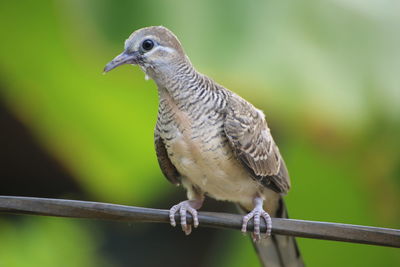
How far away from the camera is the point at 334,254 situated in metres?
4.43

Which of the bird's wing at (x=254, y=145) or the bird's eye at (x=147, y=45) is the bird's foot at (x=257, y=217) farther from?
the bird's eye at (x=147, y=45)

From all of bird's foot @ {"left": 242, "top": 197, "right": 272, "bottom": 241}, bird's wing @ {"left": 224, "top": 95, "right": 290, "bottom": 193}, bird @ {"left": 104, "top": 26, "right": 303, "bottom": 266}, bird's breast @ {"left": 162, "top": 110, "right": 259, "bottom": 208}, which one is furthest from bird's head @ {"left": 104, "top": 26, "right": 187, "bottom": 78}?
bird's foot @ {"left": 242, "top": 197, "right": 272, "bottom": 241}

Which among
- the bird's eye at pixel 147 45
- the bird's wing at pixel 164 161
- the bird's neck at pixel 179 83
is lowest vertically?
the bird's wing at pixel 164 161

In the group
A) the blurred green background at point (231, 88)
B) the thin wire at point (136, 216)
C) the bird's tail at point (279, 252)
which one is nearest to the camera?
the thin wire at point (136, 216)

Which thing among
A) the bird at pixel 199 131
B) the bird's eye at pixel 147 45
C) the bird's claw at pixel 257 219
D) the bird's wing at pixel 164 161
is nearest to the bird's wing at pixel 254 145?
the bird at pixel 199 131

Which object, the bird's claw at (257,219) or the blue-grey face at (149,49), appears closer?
the blue-grey face at (149,49)

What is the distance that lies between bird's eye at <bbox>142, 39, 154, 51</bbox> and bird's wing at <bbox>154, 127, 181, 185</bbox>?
1.27 ft

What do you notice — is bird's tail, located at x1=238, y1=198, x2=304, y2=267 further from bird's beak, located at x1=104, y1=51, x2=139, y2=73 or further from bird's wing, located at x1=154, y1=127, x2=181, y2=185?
Result: bird's beak, located at x1=104, y1=51, x2=139, y2=73

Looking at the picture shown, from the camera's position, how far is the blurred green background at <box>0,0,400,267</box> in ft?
11.5

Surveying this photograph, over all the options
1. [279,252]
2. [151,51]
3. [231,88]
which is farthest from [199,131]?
[231,88]

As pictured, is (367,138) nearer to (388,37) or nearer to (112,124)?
(388,37)

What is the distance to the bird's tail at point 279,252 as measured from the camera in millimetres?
2953

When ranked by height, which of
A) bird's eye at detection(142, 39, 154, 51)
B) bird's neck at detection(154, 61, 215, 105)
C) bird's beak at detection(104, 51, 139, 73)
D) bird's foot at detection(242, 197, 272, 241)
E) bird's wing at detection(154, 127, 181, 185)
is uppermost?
bird's eye at detection(142, 39, 154, 51)

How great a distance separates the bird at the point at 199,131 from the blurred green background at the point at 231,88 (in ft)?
2.34
